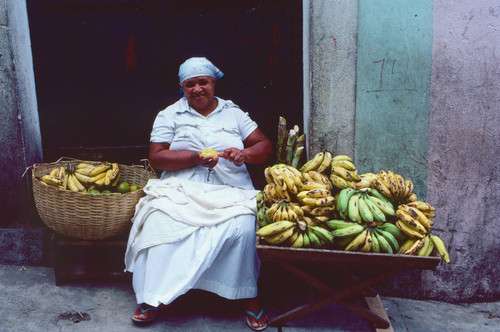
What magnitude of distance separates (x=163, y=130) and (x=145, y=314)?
4.61 ft

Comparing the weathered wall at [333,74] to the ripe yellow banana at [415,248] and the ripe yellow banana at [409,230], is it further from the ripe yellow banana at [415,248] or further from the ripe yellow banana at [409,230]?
the ripe yellow banana at [415,248]

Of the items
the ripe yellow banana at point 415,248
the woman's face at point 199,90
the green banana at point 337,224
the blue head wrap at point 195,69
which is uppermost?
the blue head wrap at point 195,69

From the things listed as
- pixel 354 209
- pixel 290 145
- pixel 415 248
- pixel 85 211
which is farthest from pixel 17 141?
pixel 415 248

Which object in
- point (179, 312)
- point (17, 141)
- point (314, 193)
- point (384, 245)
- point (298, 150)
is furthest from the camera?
point (17, 141)

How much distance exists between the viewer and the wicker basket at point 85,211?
114 inches

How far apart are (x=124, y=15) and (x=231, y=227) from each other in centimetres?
228

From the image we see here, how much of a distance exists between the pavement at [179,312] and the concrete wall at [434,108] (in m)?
0.24

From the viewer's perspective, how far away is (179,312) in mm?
2855

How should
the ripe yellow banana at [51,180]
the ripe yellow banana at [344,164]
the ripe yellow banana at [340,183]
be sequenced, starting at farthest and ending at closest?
1. the ripe yellow banana at [51,180]
2. the ripe yellow banana at [344,164]
3. the ripe yellow banana at [340,183]

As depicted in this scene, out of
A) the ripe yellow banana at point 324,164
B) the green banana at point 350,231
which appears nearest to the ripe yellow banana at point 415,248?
the green banana at point 350,231

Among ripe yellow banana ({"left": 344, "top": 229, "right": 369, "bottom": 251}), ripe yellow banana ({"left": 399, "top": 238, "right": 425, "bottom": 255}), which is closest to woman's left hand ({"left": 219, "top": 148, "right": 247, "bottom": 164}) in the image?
ripe yellow banana ({"left": 344, "top": 229, "right": 369, "bottom": 251})

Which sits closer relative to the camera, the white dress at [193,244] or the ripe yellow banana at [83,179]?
the white dress at [193,244]

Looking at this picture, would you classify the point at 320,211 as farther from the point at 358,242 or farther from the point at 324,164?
the point at 324,164

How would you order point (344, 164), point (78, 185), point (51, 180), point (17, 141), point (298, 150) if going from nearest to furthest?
point (344, 164), point (51, 180), point (78, 185), point (298, 150), point (17, 141)
